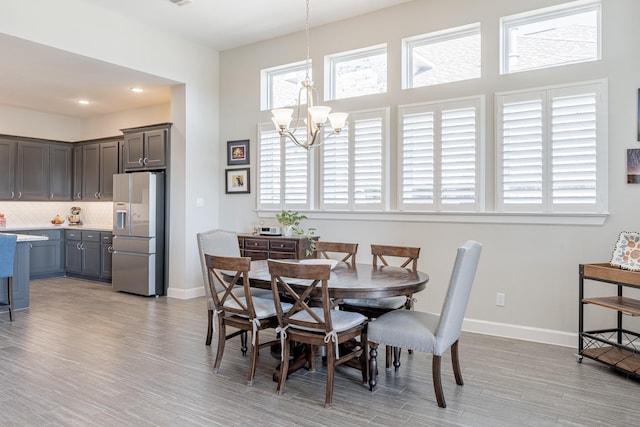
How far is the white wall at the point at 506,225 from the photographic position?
12.1 ft

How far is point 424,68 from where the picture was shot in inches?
187

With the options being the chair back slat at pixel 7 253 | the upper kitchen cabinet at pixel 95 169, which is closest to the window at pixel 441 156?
the chair back slat at pixel 7 253

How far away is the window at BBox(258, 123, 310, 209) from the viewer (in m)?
5.54

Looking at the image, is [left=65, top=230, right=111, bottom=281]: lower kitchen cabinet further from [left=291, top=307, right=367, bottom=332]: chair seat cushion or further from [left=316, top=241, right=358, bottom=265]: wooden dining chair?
[left=291, top=307, right=367, bottom=332]: chair seat cushion

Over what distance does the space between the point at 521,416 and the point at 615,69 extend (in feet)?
9.93

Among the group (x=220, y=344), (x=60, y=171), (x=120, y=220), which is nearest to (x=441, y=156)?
(x=220, y=344)

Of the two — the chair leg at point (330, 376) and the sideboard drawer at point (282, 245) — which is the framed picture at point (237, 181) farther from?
the chair leg at point (330, 376)

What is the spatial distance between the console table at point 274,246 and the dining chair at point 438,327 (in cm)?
220

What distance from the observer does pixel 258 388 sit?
2.97 metres

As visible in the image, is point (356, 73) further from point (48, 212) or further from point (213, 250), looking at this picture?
point (48, 212)

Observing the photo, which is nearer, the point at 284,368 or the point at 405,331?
the point at 405,331

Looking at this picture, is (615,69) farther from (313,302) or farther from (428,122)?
(313,302)

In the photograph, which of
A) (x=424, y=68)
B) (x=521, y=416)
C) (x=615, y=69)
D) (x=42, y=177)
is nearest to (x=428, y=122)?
(x=424, y=68)

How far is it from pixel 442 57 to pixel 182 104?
3.45m
